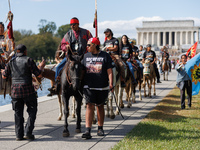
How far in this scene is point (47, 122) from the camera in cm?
935

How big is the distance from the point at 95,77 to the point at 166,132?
2210 mm

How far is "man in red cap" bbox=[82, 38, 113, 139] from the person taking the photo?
7.38 m

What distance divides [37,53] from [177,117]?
225 feet

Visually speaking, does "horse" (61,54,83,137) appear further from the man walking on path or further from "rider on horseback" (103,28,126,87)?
"rider on horseback" (103,28,126,87)

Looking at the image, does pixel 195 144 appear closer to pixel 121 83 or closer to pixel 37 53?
pixel 121 83

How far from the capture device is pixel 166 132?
7848mm

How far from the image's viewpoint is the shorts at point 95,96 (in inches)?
292

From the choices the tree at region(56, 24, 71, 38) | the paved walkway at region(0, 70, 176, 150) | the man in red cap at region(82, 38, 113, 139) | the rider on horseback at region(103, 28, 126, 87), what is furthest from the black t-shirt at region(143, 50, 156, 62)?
the tree at region(56, 24, 71, 38)

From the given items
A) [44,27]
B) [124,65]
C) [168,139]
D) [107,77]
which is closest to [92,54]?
[107,77]

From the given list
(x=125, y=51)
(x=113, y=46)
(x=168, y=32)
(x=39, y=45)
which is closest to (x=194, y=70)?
(x=125, y=51)

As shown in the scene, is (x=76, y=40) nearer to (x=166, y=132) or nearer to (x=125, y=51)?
(x=166, y=132)

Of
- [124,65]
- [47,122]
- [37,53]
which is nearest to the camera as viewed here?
[47,122]

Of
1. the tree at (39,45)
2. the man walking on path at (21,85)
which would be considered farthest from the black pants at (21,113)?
the tree at (39,45)

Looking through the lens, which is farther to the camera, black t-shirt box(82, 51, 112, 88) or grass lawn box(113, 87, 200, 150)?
black t-shirt box(82, 51, 112, 88)
